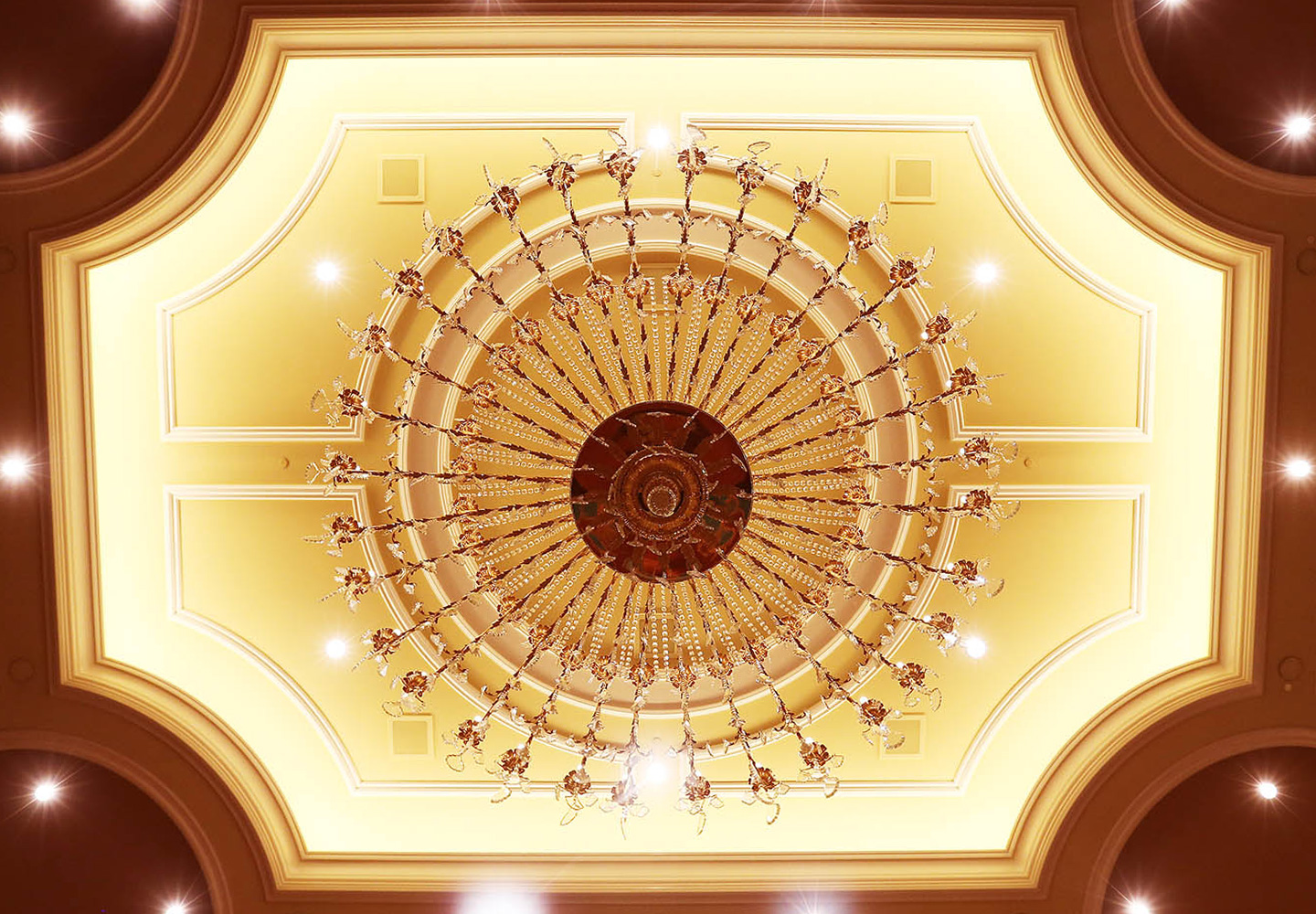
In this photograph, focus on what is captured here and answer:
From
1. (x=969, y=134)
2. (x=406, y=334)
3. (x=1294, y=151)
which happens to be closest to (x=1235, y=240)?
(x=1294, y=151)

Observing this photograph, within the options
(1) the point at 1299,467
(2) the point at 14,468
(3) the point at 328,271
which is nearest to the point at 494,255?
(3) the point at 328,271

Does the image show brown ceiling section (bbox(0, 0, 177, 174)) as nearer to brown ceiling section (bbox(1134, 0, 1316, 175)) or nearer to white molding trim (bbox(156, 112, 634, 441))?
white molding trim (bbox(156, 112, 634, 441))

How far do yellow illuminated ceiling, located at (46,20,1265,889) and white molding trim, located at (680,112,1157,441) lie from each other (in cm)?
2

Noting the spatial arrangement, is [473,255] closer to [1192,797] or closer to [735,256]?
[735,256]

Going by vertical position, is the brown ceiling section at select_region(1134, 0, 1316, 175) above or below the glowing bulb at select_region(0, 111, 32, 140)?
above

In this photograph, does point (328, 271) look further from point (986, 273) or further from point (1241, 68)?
point (1241, 68)

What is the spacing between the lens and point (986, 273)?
6.38 metres

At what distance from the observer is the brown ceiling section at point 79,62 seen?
4.87 m

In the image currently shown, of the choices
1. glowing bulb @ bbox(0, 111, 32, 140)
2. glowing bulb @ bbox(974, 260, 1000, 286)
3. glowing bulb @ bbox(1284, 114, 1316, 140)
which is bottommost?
glowing bulb @ bbox(0, 111, 32, 140)

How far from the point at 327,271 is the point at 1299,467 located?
634cm

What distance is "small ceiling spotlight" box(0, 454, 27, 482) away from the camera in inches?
220

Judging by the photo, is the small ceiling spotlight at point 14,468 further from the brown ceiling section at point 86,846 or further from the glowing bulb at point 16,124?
the glowing bulb at point 16,124

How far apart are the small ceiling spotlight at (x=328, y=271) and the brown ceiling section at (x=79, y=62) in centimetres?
153

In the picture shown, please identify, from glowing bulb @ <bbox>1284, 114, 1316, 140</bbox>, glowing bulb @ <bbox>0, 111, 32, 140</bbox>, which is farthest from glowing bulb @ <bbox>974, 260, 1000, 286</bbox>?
glowing bulb @ <bbox>0, 111, 32, 140</bbox>
